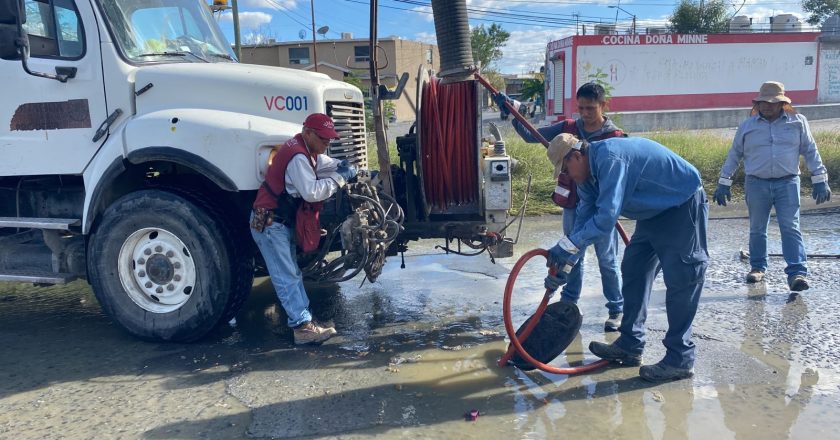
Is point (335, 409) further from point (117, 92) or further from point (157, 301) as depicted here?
point (117, 92)

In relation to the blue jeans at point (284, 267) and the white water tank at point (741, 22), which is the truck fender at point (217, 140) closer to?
the blue jeans at point (284, 267)

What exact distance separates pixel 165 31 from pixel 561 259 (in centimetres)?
351

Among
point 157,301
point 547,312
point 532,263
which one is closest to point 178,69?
point 157,301

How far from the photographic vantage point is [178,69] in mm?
4746

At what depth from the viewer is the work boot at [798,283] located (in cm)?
553

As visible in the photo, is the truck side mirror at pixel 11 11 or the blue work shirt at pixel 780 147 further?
the blue work shirt at pixel 780 147

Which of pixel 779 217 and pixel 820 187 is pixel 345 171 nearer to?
pixel 779 217

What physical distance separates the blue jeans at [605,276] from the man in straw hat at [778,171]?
1.74 metres

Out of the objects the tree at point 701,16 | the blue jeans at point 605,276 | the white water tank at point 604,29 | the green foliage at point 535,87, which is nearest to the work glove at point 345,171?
the blue jeans at point 605,276

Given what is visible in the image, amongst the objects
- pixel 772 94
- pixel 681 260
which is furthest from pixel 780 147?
pixel 681 260

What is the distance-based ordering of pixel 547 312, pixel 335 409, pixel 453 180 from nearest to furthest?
pixel 335 409, pixel 547 312, pixel 453 180

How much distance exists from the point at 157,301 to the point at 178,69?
170cm

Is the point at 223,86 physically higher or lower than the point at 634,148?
higher

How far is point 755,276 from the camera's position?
5.98 m
